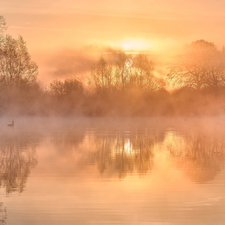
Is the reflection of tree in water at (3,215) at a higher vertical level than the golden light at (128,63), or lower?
lower

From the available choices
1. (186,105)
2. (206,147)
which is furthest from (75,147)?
(186,105)

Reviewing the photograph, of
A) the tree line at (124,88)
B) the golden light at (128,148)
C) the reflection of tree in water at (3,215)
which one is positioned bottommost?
the reflection of tree in water at (3,215)

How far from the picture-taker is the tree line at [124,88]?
162 ft

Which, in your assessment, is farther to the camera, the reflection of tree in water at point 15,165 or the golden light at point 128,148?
the golden light at point 128,148

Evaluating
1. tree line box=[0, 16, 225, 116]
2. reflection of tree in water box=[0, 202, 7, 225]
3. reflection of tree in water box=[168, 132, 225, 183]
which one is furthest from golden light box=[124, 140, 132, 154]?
tree line box=[0, 16, 225, 116]

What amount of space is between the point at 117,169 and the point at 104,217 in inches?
171

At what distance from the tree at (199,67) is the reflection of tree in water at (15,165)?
3657cm

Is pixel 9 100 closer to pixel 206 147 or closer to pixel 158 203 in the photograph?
pixel 206 147

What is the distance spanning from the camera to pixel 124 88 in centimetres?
5450

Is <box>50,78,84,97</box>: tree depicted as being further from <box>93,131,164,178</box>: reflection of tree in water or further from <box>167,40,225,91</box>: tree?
<box>93,131,164,178</box>: reflection of tree in water

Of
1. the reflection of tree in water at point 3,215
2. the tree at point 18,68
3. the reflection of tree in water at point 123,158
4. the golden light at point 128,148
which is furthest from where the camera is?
the tree at point 18,68

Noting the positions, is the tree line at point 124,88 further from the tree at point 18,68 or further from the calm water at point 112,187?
the calm water at point 112,187

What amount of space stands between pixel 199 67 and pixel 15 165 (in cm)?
4096

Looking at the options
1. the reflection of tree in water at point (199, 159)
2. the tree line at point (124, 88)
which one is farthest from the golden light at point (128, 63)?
the reflection of tree in water at point (199, 159)
